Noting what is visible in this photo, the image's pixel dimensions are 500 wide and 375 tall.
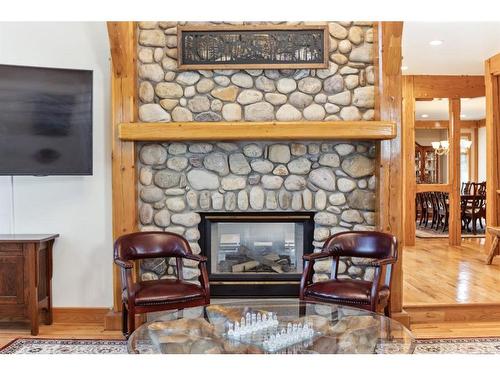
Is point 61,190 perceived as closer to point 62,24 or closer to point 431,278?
point 62,24

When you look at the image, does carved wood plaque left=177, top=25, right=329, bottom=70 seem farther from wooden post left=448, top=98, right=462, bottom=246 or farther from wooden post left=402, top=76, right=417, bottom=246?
wooden post left=448, top=98, right=462, bottom=246

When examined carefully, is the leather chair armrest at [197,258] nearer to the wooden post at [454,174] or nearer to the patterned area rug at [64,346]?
the patterned area rug at [64,346]

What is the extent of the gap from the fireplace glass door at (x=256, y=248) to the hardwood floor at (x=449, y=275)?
1.05 m

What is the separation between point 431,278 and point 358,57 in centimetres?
255

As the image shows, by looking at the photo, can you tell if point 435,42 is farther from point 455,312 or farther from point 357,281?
point 357,281

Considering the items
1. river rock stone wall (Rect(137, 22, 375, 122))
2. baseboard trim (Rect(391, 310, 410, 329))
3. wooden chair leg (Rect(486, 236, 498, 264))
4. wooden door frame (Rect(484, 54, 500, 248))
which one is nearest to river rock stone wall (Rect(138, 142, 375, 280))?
river rock stone wall (Rect(137, 22, 375, 122))

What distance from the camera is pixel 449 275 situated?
197 inches

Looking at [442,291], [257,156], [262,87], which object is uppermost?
[262,87]

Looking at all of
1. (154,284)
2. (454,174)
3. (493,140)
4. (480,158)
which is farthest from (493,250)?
(480,158)

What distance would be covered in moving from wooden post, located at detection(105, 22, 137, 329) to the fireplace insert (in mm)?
631

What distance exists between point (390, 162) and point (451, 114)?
441cm
